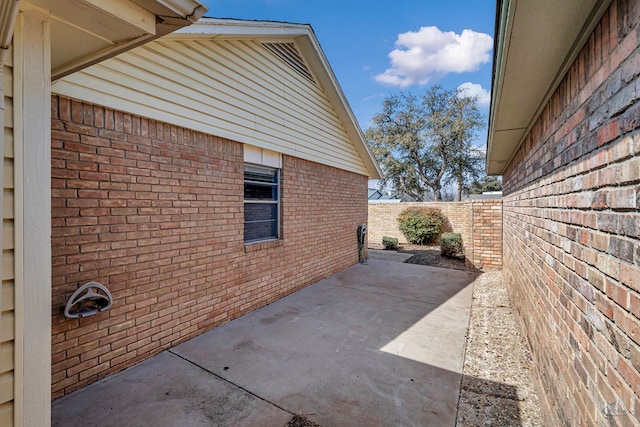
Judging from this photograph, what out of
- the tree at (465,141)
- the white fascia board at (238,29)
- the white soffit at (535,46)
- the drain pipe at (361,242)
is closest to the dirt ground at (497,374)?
the white soffit at (535,46)

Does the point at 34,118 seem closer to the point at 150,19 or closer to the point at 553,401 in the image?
the point at 150,19

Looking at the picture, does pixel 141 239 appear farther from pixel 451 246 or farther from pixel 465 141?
pixel 465 141

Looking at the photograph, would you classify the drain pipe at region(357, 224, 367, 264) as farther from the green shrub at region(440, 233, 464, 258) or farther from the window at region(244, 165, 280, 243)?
the window at region(244, 165, 280, 243)

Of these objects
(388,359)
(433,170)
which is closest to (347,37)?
(388,359)

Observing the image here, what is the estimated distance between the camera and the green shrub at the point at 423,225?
12.8 m

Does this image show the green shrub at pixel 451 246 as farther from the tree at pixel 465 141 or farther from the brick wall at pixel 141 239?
the tree at pixel 465 141

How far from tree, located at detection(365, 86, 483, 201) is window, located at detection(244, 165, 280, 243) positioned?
1739 cm

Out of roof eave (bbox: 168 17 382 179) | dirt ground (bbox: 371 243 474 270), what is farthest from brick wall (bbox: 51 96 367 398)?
dirt ground (bbox: 371 243 474 270)

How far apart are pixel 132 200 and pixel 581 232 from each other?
3878mm

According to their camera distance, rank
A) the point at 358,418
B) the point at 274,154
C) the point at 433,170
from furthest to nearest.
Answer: the point at 433,170, the point at 274,154, the point at 358,418

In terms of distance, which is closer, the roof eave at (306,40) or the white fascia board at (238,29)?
the white fascia board at (238,29)

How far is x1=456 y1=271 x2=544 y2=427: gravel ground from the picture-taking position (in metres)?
2.43

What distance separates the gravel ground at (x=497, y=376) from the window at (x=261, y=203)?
3588mm

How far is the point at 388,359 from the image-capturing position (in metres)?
3.34
